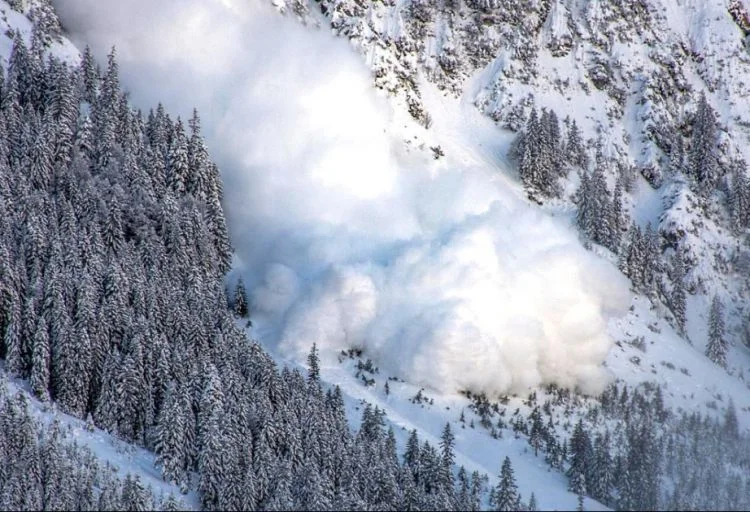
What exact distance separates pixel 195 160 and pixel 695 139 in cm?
8113

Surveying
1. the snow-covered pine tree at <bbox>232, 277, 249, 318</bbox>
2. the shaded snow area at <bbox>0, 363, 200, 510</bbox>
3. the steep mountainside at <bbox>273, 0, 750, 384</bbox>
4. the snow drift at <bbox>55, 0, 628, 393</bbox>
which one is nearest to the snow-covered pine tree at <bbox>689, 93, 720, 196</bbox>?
the steep mountainside at <bbox>273, 0, 750, 384</bbox>

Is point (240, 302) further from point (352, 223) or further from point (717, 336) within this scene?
point (717, 336)

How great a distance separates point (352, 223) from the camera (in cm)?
12962

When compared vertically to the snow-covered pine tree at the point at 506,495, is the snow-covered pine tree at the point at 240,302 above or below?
above

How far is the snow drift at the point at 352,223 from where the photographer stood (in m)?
117

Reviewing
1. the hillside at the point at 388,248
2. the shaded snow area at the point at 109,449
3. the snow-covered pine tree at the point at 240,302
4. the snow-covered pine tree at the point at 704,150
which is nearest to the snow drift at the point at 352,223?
the hillside at the point at 388,248

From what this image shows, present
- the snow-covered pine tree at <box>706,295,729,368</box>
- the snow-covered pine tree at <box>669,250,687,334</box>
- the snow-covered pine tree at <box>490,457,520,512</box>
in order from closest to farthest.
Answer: the snow-covered pine tree at <box>490,457,520,512</box>, the snow-covered pine tree at <box>706,295,729,368</box>, the snow-covered pine tree at <box>669,250,687,334</box>

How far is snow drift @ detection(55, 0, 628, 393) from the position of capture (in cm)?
11656

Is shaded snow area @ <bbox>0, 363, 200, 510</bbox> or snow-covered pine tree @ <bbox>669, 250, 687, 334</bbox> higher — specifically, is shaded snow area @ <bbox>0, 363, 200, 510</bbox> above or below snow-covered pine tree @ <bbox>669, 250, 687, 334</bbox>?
below

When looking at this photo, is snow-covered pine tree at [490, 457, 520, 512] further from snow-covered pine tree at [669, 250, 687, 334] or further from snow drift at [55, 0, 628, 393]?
snow-covered pine tree at [669, 250, 687, 334]

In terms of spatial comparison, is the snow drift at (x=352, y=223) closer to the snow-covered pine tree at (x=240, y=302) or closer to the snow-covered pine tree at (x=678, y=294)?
the snow-covered pine tree at (x=240, y=302)

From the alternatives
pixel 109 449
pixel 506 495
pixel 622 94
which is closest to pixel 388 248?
pixel 506 495

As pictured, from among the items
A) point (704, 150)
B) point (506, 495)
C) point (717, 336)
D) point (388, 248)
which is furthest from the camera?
point (704, 150)

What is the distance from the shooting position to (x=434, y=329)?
116 m
